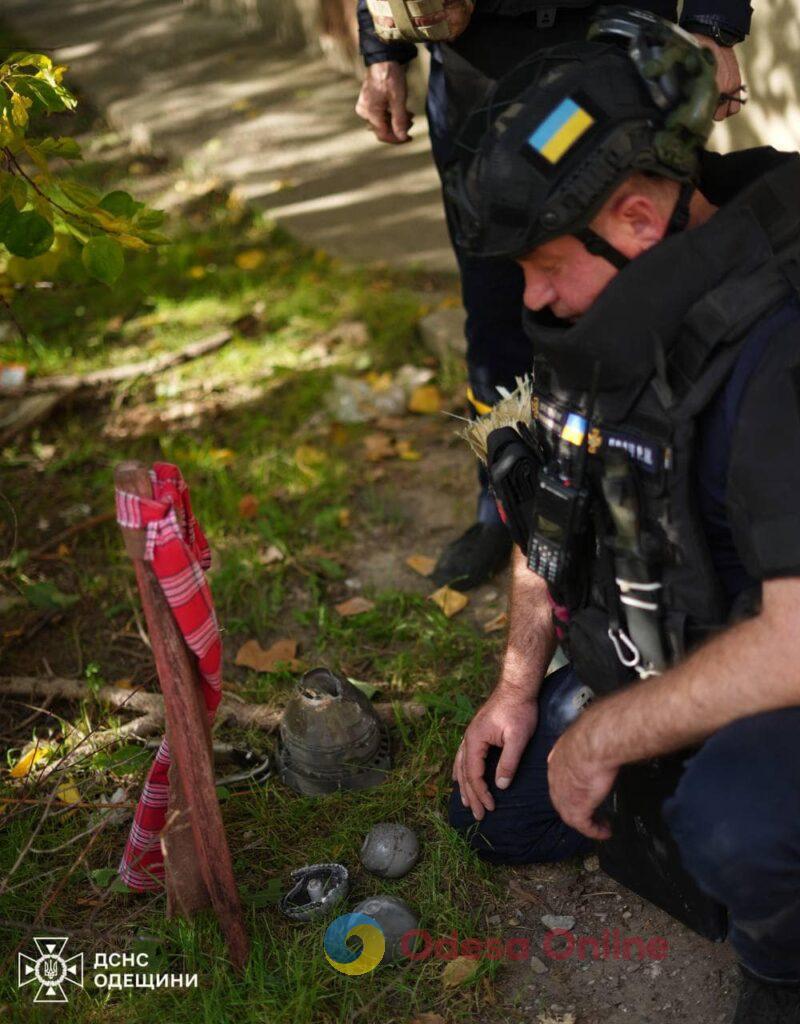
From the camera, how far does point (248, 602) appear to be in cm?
364

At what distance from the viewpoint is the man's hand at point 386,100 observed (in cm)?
314

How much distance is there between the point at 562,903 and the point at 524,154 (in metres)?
1.58

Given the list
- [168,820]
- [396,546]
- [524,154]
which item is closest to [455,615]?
[396,546]

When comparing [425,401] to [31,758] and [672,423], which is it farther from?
[672,423]

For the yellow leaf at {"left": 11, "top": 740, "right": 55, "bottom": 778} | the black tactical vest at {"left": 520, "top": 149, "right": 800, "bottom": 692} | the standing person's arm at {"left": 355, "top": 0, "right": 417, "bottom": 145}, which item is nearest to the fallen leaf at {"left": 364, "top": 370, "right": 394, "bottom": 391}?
the standing person's arm at {"left": 355, "top": 0, "right": 417, "bottom": 145}

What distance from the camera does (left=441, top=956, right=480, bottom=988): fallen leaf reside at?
2.35 m

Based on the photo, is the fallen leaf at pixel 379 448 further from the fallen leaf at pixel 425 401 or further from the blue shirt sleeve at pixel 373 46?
the blue shirt sleeve at pixel 373 46

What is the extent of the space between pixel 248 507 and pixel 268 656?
2.59 ft

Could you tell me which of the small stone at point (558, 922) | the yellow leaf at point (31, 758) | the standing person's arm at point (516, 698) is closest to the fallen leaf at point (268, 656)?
the yellow leaf at point (31, 758)

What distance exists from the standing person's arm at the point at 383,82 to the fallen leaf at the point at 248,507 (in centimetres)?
134

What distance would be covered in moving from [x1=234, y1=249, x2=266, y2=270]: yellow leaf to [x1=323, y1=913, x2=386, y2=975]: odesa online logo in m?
3.98

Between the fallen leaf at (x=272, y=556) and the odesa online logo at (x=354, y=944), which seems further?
the fallen leaf at (x=272, y=556)

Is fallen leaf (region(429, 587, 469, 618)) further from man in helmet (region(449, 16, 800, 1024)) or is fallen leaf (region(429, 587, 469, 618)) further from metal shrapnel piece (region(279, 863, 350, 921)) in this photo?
man in helmet (region(449, 16, 800, 1024))

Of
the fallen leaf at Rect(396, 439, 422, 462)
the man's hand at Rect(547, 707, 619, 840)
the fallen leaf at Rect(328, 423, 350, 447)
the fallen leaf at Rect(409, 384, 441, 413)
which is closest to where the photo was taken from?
the man's hand at Rect(547, 707, 619, 840)
